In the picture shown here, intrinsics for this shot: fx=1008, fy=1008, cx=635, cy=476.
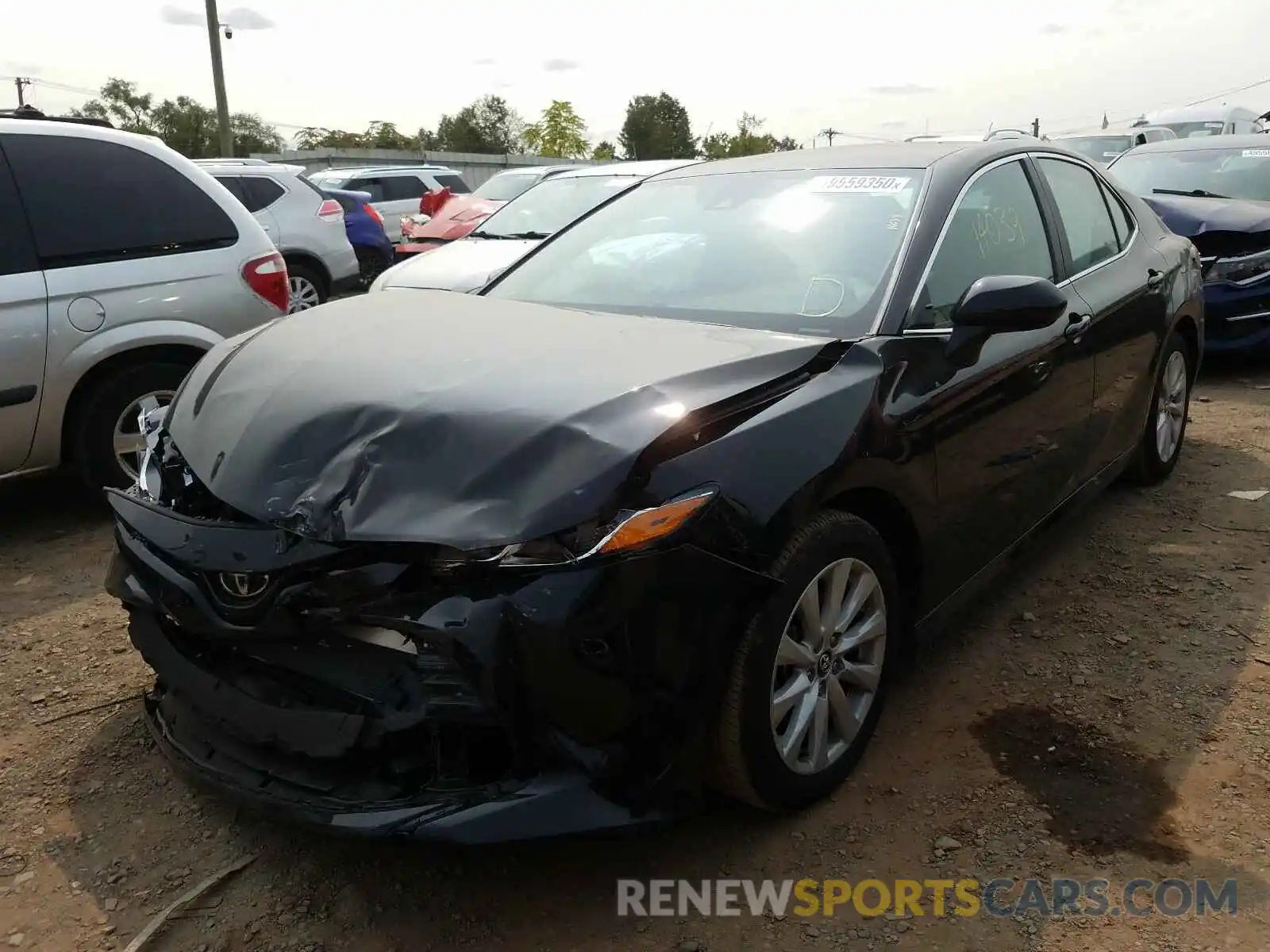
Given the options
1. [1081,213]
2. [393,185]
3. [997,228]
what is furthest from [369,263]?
[997,228]

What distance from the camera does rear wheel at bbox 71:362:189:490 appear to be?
4.37m

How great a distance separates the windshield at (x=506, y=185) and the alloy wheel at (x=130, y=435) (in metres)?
6.91

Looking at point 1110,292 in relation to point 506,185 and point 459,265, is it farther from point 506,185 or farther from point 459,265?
point 506,185

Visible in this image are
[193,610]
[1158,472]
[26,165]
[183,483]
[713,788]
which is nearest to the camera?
[193,610]

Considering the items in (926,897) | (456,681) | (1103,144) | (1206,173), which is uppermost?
(1103,144)

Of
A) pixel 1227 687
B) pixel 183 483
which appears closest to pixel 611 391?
pixel 183 483

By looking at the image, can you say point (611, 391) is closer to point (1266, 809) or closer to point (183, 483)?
point (183, 483)

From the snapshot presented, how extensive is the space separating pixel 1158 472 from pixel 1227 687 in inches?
76.5

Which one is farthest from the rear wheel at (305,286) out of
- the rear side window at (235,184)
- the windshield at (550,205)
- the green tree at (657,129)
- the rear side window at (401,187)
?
the green tree at (657,129)

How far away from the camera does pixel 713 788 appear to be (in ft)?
7.53

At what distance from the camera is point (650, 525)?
200 cm

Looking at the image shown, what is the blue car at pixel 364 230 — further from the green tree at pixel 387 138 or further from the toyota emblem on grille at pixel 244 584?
the green tree at pixel 387 138

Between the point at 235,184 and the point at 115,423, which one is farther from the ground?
the point at 235,184

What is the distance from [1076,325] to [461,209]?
25.3 ft
